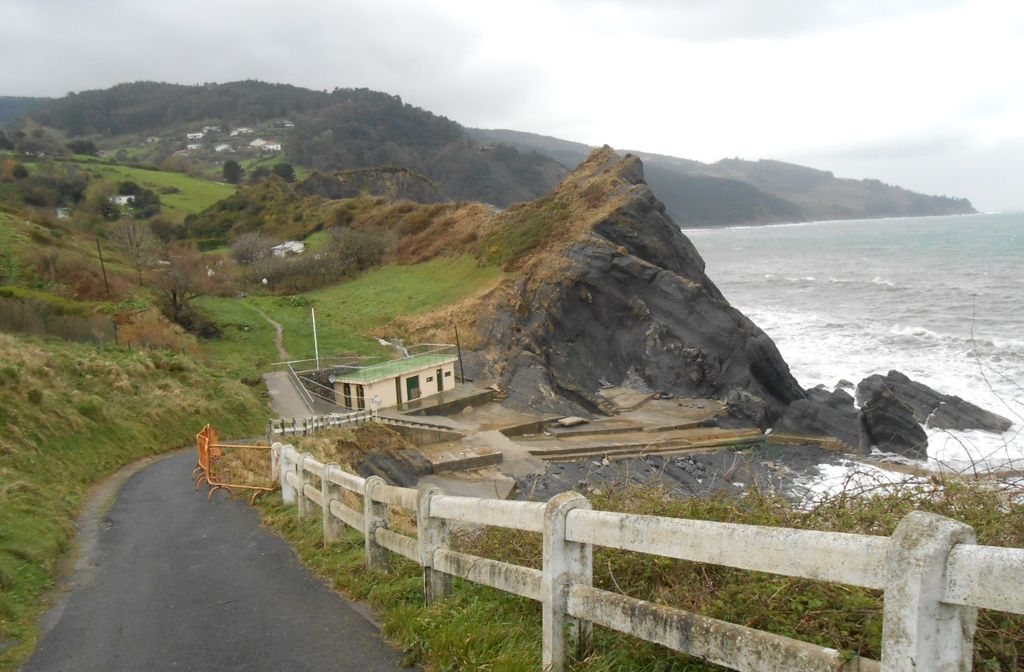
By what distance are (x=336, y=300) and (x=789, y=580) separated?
167 ft

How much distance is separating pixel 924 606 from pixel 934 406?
33.3 meters

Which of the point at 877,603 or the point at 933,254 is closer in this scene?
the point at 877,603

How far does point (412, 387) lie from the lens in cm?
3266

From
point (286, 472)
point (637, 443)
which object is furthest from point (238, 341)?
point (286, 472)

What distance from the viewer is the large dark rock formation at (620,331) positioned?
35.3 meters

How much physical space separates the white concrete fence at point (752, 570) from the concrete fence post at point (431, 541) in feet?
0.04

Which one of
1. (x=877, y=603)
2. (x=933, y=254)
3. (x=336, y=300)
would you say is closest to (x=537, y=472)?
(x=877, y=603)

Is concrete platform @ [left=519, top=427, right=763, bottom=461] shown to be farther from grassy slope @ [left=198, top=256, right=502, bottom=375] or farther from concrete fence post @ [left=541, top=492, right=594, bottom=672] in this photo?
concrete fence post @ [left=541, top=492, right=594, bottom=672]

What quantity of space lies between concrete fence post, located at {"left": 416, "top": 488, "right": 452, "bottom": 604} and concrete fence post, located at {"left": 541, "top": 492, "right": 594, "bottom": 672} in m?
1.63

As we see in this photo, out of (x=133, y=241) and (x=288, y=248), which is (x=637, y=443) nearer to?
(x=133, y=241)

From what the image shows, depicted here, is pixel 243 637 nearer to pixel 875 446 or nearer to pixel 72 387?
pixel 72 387

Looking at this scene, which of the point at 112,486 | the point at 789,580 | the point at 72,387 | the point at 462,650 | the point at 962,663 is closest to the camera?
the point at 962,663

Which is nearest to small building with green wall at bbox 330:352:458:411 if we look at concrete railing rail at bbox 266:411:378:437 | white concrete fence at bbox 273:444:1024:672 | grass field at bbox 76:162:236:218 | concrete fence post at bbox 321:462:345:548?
concrete railing rail at bbox 266:411:378:437

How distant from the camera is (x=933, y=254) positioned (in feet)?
361
